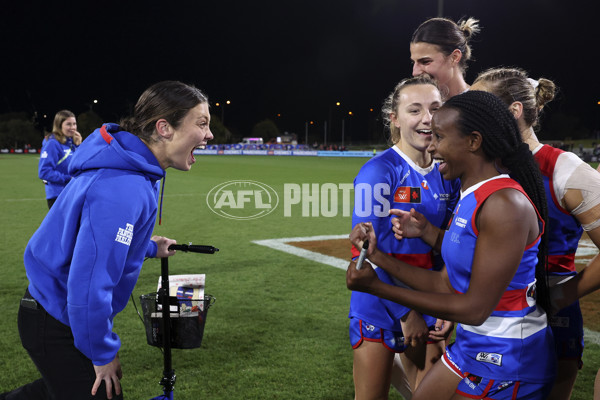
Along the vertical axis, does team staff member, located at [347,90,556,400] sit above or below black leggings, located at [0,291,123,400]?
above

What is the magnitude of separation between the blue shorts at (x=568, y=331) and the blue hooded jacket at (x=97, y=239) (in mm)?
2086

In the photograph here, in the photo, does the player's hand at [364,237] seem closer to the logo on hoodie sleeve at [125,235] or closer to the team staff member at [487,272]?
the team staff member at [487,272]

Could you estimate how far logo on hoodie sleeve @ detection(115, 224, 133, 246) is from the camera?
223 cm

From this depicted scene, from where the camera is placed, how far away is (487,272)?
186cm

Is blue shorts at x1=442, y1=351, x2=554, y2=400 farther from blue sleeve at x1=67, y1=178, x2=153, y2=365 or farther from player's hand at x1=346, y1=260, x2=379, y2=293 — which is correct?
blue sleeve at x1=67, y1=178, x2=153, y2=365

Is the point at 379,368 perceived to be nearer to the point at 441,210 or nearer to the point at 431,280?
the point at 431,280

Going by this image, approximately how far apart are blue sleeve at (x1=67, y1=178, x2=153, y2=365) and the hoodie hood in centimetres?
11

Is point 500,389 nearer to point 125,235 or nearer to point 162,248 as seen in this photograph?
point 125,235

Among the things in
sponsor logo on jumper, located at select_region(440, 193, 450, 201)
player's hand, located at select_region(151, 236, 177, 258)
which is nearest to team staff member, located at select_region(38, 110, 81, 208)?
player's hand, located at select_region(151, 236, 177, 258)

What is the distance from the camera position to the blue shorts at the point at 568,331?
2747 millimetres

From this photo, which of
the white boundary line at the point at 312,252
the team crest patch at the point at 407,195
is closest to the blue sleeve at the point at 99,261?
the team crest patch at the point at 407,195

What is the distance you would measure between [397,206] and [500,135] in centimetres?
91

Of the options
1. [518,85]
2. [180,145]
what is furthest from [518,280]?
[180,145]

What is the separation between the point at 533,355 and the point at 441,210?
1088 millimetres
